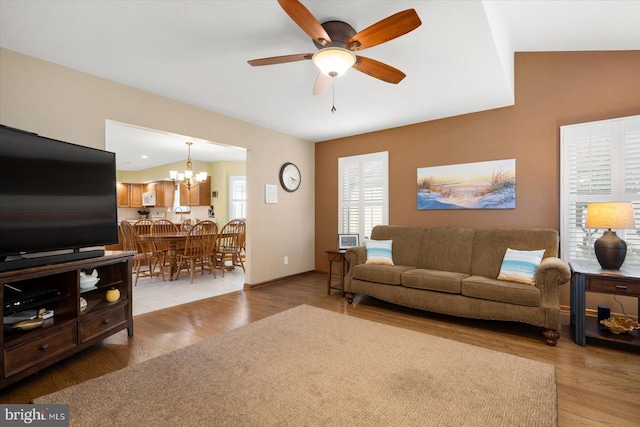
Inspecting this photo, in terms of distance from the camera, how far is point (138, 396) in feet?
A: 6.15

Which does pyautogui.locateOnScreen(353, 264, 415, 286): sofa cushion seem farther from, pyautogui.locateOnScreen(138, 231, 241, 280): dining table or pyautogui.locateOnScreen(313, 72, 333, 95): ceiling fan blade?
pyautogui.locateOnScreen(138, 231, 241, 280): dining table

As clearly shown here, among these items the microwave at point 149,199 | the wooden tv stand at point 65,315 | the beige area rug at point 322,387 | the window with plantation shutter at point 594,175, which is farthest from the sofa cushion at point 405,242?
the microwave at point 149,199

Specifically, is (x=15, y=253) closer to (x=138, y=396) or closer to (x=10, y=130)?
(x=10, y=130)

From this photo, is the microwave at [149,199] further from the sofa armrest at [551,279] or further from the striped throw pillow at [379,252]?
the sofa armrest at [551,279]

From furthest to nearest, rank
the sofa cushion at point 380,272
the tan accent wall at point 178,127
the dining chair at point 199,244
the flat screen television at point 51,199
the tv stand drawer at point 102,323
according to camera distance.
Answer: the dining chair at point 199,244 < the sofa cushion at point 380,272 < the tan accent wall at point 178,127 < the tv stand drawer at point 102,323 < the flat screen television at point 51,199

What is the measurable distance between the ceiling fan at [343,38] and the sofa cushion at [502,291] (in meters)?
2.11

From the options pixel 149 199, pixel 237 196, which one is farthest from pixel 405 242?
pixel 149 199

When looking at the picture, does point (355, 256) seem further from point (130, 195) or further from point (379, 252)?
point (130, 195)

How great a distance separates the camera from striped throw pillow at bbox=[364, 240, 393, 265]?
397cm

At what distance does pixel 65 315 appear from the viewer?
7.67 ft

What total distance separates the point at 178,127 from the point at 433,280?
11.2ft

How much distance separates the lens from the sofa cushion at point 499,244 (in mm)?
3240

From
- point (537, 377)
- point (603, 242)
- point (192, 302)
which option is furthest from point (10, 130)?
point (603, 242)

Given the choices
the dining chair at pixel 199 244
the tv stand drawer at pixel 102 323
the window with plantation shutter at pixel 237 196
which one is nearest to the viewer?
the tv stand drawer at pixel 102 323
